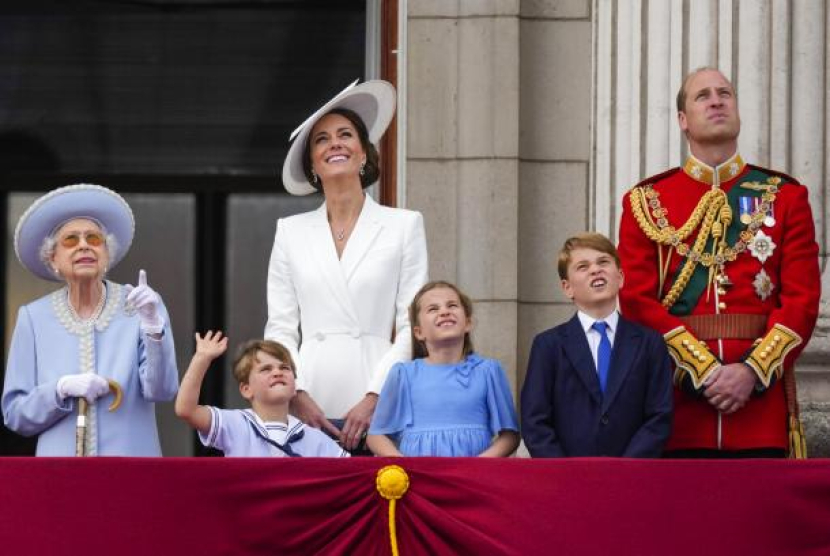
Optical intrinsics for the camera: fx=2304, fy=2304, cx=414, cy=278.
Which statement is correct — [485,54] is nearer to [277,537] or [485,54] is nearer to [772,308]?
[772,308]

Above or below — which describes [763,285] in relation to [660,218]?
below

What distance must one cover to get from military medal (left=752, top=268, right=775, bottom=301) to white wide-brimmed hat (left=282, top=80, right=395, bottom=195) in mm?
1517

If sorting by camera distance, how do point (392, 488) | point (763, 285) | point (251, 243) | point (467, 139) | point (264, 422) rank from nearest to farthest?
point (392, 488)
point (264, 422)
point (763, 285)
point (467, 139)
point (251, 243)

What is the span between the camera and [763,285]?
7652 mm

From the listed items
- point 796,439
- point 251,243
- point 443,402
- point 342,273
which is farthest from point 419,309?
point 251,243

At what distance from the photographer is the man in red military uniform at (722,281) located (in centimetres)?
747

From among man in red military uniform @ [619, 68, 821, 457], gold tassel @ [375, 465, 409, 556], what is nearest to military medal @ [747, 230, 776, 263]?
man in red military uniform @ [619, 68, 821, 457]

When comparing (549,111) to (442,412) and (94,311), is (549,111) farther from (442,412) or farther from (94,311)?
(94,311)

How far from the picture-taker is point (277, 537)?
6.92 meters

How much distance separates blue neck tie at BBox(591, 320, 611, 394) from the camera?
24.2 ft

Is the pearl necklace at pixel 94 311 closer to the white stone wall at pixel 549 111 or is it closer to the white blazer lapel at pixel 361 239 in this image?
the white blazer lapel at pixel 361 239

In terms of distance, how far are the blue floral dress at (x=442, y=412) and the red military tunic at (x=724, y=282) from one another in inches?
22.2

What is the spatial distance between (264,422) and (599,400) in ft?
3.62

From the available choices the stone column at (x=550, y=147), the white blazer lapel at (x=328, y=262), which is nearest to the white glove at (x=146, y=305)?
the white blazer lapel at (x=328, y=262)
